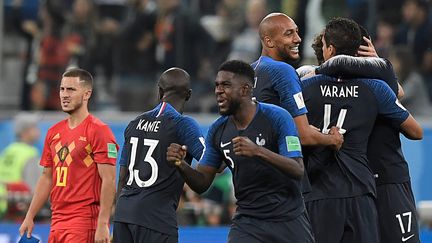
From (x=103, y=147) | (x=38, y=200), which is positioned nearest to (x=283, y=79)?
(x=103, y=147)

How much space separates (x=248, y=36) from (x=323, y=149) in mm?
6663


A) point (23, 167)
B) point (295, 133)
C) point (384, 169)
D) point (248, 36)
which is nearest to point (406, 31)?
point (248, 36)

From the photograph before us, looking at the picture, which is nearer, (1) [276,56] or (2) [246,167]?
(2) [246,167]

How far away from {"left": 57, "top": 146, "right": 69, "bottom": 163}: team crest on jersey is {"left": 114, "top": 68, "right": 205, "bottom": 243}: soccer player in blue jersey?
2.11 ft

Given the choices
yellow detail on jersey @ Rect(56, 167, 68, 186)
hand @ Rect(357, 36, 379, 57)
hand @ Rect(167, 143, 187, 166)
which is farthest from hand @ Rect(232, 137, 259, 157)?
yellow detail on jersey @ Rect(56, 167, 68, 186)

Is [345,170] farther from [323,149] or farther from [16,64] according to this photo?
[16,64]

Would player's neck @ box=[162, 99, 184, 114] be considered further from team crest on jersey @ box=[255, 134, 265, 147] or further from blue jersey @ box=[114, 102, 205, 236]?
team crest on jersey @ box=[255, 134, 265, 147]

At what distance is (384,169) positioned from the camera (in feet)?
23.7

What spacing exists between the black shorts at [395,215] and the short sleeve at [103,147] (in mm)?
2069

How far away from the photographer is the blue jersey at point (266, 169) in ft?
20.7

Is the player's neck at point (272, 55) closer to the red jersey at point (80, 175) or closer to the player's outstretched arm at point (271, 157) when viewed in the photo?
the player's outstretched arm at point (271, 157)

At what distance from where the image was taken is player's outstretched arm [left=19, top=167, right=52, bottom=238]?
788 centimetres

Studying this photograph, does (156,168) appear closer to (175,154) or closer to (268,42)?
(175,154)

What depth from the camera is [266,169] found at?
20.8ft
